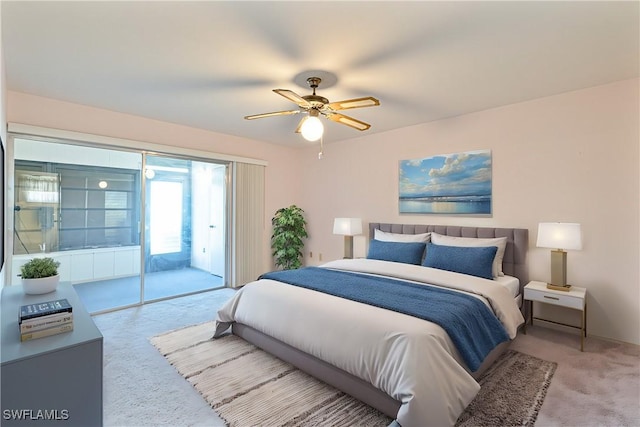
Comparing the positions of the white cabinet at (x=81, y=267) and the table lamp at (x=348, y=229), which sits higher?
the table lamp at (x=348, y=229)

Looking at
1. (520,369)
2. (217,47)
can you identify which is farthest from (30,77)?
(520,369)

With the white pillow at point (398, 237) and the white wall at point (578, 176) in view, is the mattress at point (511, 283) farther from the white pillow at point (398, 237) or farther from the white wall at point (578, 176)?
the white pillow at point (398, 237)

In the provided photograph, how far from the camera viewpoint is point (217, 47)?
221 cm

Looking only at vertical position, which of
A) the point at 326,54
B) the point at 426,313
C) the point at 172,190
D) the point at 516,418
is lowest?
the point at 516,418

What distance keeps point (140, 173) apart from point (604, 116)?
5301mm

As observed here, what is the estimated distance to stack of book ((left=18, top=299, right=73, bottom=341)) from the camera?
4.76ft

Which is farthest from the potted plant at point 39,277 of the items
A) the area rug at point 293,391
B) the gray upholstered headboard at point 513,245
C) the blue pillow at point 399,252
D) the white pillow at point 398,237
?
the gray upholstered headboard at point 513,245

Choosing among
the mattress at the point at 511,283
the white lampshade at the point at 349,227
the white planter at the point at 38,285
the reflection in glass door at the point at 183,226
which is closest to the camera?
the white planter at the point at 38,285

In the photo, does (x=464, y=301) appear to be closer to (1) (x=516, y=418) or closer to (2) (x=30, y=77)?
(1) (x=516, y=418)

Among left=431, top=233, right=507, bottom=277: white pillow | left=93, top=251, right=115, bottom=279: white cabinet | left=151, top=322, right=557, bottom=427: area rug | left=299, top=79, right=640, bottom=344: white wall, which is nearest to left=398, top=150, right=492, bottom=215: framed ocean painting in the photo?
left=299, top=79, right=640, bottom=344: white wall

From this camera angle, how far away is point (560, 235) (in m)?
2.86

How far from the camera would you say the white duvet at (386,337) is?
1648mm

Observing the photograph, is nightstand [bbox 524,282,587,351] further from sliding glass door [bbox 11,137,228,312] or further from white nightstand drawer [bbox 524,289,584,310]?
sliding glass door [bbox 11,137,228,312]

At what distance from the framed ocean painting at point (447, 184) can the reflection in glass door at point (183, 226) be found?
9.62 feet
